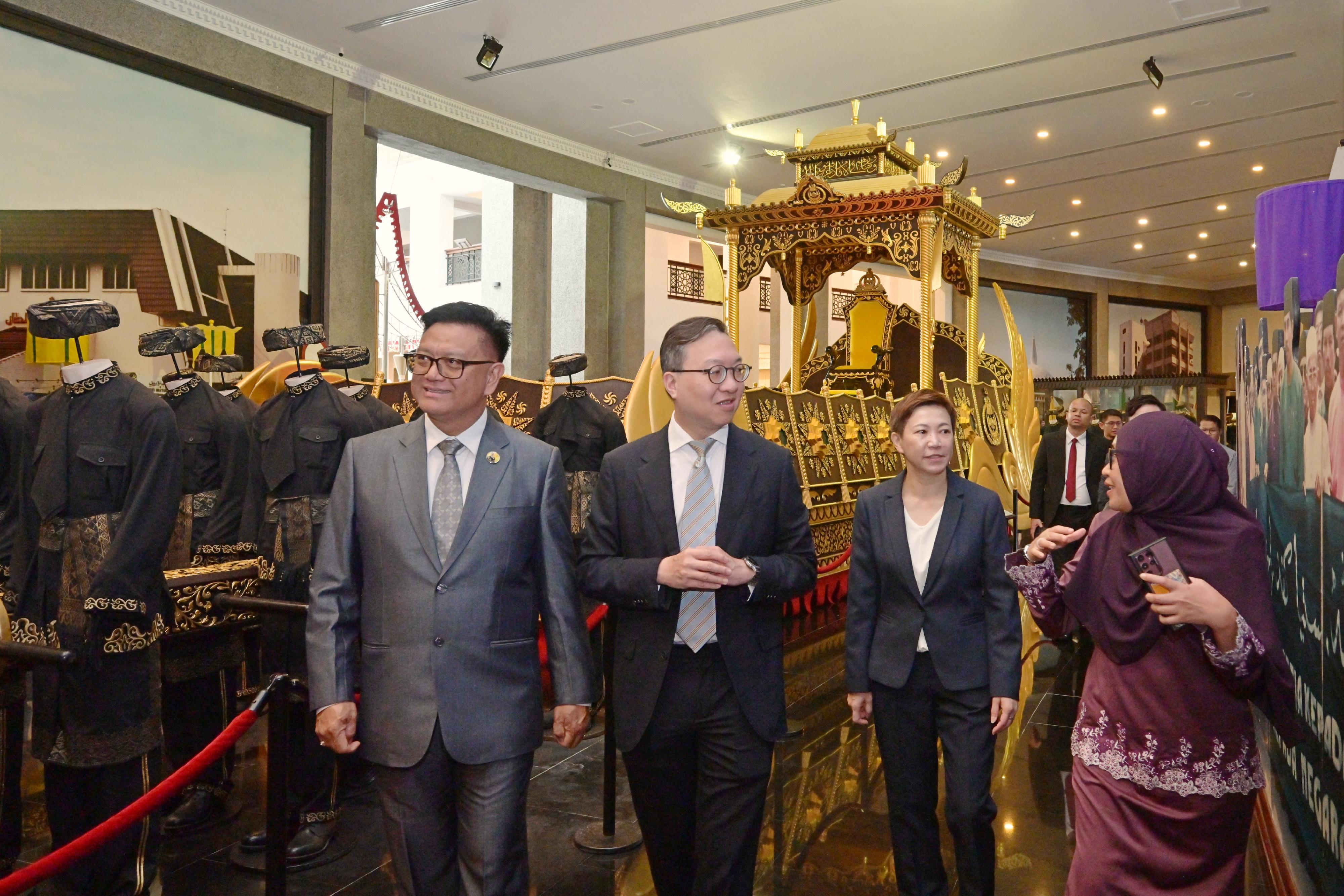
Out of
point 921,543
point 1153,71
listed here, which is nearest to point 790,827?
point 921,543

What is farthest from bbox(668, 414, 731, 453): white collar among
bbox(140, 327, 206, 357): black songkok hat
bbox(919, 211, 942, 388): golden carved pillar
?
bbox(919, 211, 942, 388): golden carved pillar

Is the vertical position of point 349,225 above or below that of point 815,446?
above

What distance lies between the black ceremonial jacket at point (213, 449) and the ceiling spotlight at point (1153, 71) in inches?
367

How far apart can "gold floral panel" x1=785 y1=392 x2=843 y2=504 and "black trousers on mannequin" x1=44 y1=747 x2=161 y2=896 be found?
5644mm

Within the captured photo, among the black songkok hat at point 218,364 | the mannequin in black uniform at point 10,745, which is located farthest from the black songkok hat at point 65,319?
the black songkok hat at point 218,364

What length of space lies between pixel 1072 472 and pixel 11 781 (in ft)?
22.6

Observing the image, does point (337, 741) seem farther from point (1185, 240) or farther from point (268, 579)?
point (1185, 240)

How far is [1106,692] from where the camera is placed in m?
2.34

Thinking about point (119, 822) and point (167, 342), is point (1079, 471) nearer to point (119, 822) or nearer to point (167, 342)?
point (167, 342)

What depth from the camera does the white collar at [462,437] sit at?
2377 mm

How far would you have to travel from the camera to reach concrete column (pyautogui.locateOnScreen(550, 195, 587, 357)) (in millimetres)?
13445

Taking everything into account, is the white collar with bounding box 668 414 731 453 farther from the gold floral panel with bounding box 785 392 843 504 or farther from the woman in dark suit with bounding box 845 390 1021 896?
the gold floral panel with bounding box 785 392 843 504

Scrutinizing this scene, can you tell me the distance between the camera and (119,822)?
2320mm

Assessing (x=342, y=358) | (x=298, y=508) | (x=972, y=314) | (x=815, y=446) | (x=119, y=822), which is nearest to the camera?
(x=119, y=822)
